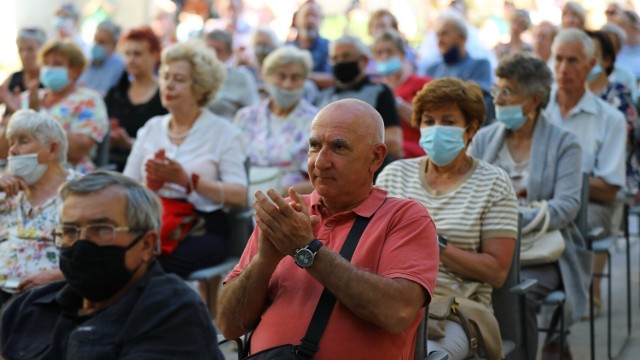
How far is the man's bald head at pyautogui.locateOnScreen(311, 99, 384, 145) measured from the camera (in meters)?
3.54

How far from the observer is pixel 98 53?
407 inches

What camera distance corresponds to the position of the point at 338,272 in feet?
10.6

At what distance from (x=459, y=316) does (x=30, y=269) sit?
2032 mm

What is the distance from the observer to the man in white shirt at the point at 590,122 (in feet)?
20.4

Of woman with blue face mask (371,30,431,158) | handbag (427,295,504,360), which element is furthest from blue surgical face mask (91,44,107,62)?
handbag (427,295,504,360)

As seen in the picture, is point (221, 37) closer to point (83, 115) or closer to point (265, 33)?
point (265, 33)

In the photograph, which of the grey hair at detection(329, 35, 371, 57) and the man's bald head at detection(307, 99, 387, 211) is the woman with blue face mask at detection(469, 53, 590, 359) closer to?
the man's bald head at detection(307, 99, 387, 211)

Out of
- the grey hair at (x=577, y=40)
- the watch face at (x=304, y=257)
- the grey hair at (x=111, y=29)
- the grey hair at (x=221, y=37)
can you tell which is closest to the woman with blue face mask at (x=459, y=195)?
the watch face at (x=304, y=257)

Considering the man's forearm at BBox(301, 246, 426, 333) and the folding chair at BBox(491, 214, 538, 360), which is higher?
the man's forearm at BBox(301, 246, 426, 333)

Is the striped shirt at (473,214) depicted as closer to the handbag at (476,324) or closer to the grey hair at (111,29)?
the handbag at (476,324)

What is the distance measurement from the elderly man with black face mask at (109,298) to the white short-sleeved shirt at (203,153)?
2540 mm

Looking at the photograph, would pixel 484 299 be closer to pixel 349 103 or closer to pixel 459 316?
pixel 459 316

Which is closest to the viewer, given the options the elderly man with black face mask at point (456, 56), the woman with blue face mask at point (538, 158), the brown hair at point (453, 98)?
the brown hair at point (453, 98)

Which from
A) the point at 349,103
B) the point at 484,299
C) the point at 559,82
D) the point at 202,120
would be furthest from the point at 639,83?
the point at 349,103
